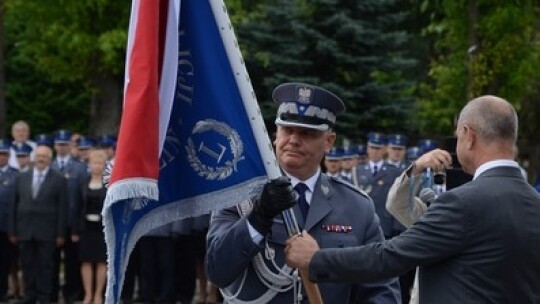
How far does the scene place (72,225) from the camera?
54.9 feet

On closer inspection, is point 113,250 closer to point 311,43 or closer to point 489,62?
point 489,62

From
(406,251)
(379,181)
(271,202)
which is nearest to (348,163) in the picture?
(379,181)

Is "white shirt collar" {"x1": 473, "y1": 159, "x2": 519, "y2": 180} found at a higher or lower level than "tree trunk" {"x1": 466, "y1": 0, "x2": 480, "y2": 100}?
lower

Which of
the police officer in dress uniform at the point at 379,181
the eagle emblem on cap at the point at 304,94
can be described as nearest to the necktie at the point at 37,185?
the police officer in dress uniform at the point at 379,181

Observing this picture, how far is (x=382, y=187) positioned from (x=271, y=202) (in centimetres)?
1093

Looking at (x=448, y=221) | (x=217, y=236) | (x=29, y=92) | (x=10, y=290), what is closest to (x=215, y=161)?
(x=217, y=236)

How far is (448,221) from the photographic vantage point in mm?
5062

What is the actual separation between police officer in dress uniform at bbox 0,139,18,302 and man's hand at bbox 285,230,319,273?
12.0 meters

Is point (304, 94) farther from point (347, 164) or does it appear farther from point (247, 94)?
point (347, 164)

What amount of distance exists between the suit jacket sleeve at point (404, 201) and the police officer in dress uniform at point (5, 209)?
10969mm

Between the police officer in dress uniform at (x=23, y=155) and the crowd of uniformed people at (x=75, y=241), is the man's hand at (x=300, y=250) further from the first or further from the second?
the police officer in dress uniform at (x=23, y=155)

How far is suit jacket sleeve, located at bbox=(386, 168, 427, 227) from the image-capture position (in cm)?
661

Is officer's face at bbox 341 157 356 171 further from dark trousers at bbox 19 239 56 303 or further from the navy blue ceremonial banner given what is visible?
the navy blue ceremonial banner

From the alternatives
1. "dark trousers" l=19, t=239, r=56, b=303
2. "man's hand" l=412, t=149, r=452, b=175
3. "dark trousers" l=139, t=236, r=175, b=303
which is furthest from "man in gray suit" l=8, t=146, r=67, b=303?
"man's hand" l=412, t=149, r=452, b=175
